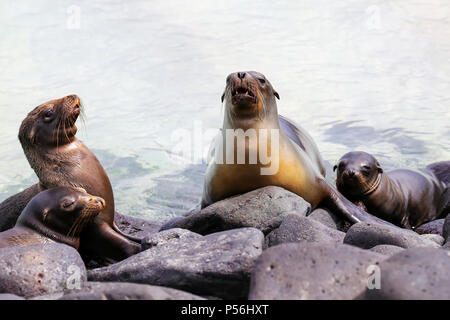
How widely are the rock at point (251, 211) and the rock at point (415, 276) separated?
203 centimetres

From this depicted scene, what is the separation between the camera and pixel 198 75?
53.7ft

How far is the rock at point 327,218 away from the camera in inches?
241

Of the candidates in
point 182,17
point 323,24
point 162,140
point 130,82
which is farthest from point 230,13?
point 162,140

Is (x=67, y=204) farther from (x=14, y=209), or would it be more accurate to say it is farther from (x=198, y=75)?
(x=198, y=75)

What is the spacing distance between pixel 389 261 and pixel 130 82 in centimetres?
1347

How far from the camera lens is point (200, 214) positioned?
5707mm

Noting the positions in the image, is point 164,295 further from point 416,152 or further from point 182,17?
point 182,17

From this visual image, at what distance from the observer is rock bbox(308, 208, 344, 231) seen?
20.1 ft

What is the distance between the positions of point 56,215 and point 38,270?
113 centimetres

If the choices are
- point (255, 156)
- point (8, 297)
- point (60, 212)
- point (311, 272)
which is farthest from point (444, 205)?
point (8, 297)

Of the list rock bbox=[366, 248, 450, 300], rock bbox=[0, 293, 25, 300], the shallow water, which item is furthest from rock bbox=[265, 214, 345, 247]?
the shallow water

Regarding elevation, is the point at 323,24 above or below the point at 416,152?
above

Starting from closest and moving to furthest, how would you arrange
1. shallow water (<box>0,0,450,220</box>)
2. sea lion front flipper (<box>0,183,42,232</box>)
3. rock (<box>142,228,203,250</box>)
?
rock (<box>142,228,203,250</box>) → sea lion front flipper (<box>0,183,42,232</box>) → shallow water (<box>0,0,450,220</box>)

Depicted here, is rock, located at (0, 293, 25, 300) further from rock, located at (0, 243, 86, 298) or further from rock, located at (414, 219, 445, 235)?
rock, located at (414, 219, 445, 235)
